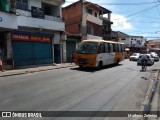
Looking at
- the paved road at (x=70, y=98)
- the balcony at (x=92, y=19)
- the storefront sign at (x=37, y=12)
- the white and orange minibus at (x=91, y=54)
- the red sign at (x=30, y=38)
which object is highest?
the balcony at (x=92, y=19)

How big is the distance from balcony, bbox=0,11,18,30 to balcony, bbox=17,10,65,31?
2.23m

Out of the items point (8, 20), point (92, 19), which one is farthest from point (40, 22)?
point (92, 19)

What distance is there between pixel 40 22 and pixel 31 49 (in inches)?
152

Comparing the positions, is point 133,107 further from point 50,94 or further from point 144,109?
point 50,94

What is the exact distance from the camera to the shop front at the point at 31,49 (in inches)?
929

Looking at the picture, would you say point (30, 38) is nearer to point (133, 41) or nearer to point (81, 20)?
point (81, 20)

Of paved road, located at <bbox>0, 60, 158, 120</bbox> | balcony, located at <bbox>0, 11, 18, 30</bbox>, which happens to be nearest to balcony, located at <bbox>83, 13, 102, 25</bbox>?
balcony, located at <bbox>0, 11, 18, 30</bbox>

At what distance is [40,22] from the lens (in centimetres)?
2797

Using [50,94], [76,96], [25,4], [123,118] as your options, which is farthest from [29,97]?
[25,4]

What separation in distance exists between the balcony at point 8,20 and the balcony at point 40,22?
2.23 meters

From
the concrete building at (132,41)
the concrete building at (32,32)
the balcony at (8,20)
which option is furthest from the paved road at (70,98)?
the concrete building at (132,41)

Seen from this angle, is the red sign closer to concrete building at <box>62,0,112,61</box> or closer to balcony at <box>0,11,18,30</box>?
balcony at <box>0,11,18,30</box>

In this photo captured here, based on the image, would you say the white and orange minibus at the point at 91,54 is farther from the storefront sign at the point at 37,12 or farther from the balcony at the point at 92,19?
the balcony at the point at 92,19

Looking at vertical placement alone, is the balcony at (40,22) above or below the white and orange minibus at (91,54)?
above
